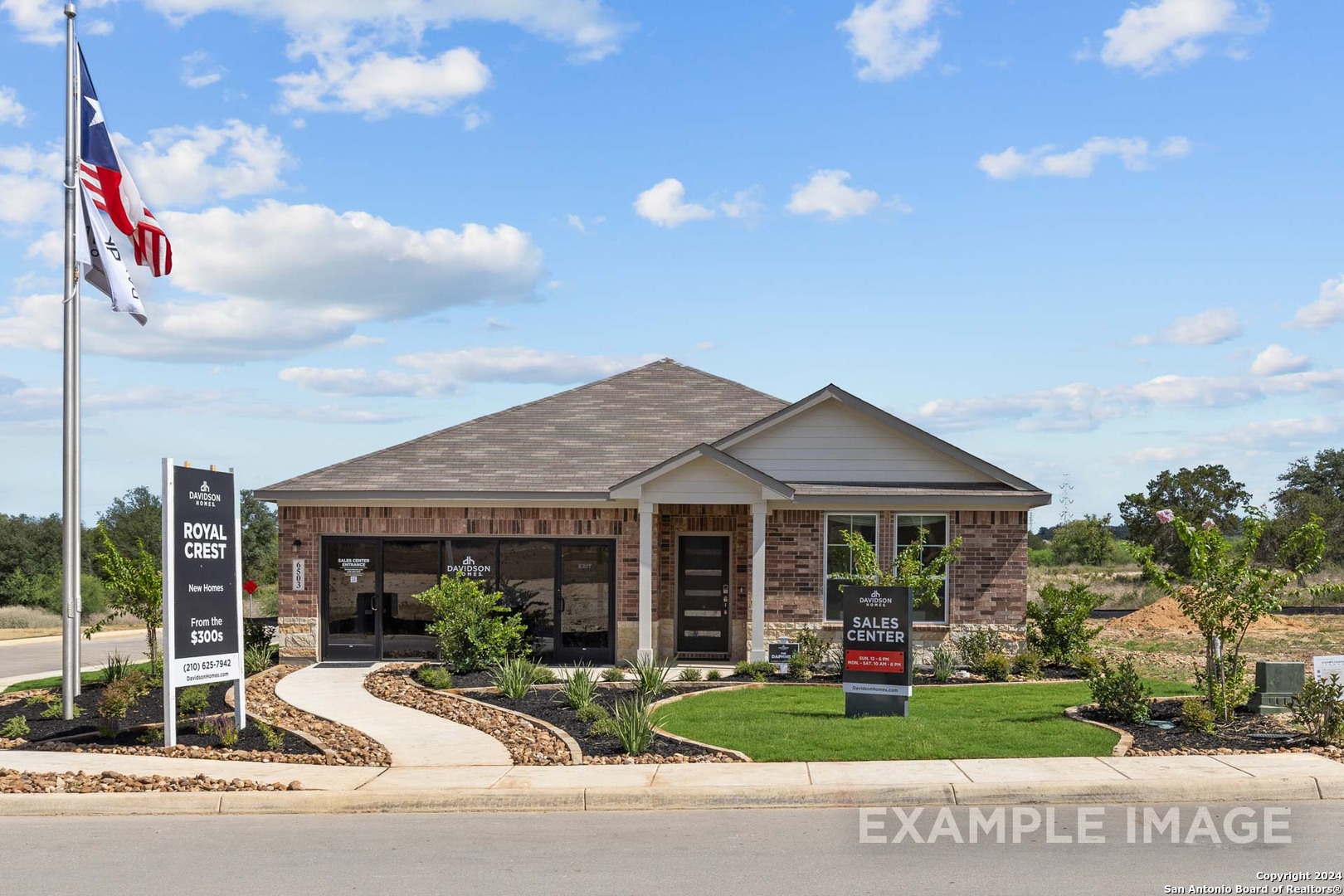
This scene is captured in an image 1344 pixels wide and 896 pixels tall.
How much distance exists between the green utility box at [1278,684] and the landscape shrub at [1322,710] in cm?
92

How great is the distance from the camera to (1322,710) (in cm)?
1255

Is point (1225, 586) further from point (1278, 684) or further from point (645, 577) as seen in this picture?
point (645, 577)

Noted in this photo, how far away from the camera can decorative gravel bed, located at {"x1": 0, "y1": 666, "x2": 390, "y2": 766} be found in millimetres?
12477

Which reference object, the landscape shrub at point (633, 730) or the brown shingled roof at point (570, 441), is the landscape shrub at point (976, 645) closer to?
the brown shingled roof at point (570, 441)

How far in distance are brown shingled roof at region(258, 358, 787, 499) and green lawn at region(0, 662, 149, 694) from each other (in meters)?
3.82

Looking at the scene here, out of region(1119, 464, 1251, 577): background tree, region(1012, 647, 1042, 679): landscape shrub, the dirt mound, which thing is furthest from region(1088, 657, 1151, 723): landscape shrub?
region(1119, 464, 1251, 577): background tree

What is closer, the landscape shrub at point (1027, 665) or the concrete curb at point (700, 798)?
the concrete curb at point (700, 798)

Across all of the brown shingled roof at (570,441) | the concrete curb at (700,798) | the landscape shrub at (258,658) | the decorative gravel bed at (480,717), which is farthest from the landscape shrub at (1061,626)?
the landscape shrub at (258,658)

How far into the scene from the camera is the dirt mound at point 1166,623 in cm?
3049

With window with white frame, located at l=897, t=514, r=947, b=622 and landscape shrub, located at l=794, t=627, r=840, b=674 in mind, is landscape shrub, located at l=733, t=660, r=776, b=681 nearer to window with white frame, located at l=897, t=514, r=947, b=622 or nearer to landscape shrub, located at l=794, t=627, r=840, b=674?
landscape shrub, located at l=794, t=627, r=840, b=674

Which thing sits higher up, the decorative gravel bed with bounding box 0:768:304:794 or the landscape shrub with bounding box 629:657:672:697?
the landscape shrub with bounding box 629:657:672:697

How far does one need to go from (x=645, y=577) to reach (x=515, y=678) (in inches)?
179

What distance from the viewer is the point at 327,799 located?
10.5 meters

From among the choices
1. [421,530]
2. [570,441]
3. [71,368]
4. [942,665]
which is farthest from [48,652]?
[942,665]
